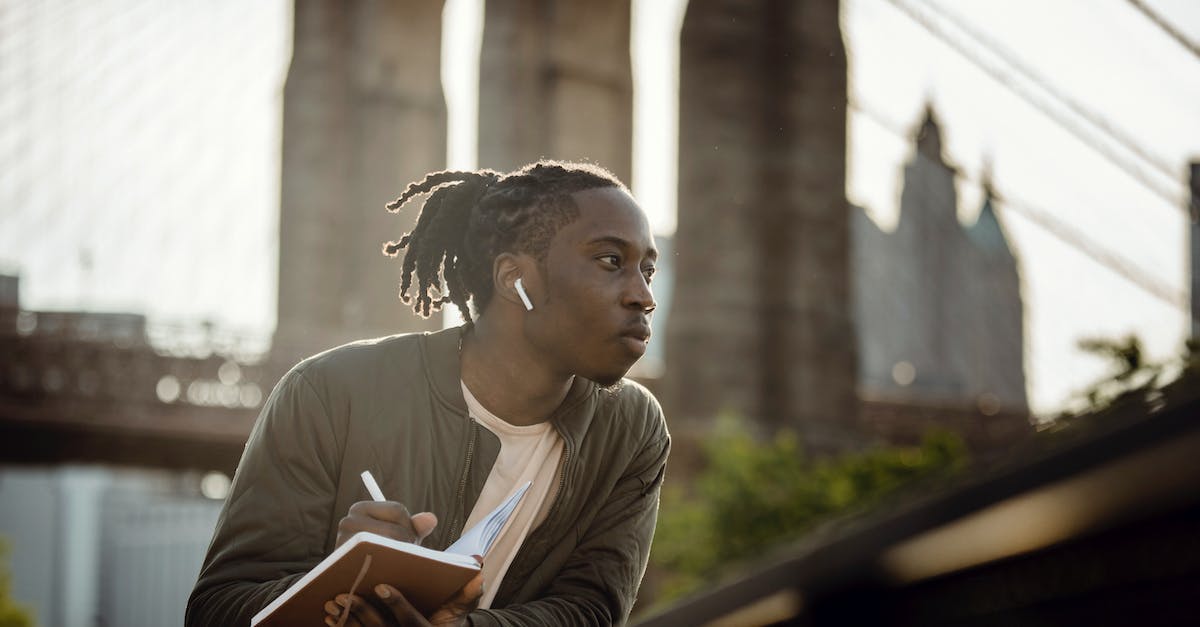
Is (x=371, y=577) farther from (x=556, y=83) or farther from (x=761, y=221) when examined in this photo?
(x=556, y=83)

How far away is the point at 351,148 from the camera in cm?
4209

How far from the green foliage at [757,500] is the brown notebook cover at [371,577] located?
19.8 m

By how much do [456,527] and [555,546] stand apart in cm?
27

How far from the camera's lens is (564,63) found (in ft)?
113

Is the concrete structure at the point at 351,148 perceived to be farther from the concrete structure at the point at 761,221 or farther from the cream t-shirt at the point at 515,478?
the cream t-shirt at the point at 515,478

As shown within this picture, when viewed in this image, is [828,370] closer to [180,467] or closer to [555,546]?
→ [180,467]

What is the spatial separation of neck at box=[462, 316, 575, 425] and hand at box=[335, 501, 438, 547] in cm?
50

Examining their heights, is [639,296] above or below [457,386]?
above

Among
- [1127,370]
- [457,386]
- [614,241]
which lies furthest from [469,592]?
[1127,370]

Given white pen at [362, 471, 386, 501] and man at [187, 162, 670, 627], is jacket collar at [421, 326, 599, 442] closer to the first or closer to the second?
man at [187, 162, 670, 627]

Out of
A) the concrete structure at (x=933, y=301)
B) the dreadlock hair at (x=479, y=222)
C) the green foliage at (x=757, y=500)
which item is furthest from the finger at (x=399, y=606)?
the concrete structure at (x=933, y=301)

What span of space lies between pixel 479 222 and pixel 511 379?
36 cm

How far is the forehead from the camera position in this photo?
3.50 metres

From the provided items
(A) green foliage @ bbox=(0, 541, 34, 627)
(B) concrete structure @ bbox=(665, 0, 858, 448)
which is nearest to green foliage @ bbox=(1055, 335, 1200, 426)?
(B) concrete structure @ bbox=(665, 0, 858, 448)
